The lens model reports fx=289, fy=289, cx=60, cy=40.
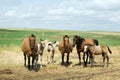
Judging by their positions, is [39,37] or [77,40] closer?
[77,40]

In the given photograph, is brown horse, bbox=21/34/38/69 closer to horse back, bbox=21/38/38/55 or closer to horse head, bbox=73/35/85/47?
horse back, bbox=21/38/38/55

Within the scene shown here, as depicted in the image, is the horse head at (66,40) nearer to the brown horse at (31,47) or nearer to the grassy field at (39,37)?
the brown horse at (31,47)

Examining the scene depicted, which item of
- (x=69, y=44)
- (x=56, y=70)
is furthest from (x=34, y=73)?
(x=69, y=44)

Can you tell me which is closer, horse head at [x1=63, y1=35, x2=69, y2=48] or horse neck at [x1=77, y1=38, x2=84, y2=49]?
horse head at [x1=63, y1=35, x2=69, y2=48]

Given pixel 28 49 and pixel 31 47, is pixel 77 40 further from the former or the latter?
pixel 31 47

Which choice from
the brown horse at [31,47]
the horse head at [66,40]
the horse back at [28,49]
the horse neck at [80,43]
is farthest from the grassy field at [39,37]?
the brown horse at [31,47]

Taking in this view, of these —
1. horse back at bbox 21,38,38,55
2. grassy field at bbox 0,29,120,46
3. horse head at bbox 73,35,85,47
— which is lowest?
grassy field at bbox 0,29,120,46

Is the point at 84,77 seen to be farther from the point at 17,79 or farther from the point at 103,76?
the point at 17,79

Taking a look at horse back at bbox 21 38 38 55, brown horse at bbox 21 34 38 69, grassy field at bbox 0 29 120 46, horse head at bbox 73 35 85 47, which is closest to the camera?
brown horse at bbox 21 34 38 69

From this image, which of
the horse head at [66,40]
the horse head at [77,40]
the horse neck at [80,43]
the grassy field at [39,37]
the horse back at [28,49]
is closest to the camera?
the horse back at [28,49]

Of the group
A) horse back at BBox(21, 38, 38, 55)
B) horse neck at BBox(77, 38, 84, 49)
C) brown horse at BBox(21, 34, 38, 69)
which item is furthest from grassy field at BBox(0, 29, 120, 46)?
brown horse at BBox(21, 34, 38, 69)

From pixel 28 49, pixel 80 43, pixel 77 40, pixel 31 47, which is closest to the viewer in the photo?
pixel 31 47

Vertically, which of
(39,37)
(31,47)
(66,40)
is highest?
(66,40)

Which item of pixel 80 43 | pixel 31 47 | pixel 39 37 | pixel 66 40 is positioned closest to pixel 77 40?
pixel 80 43
